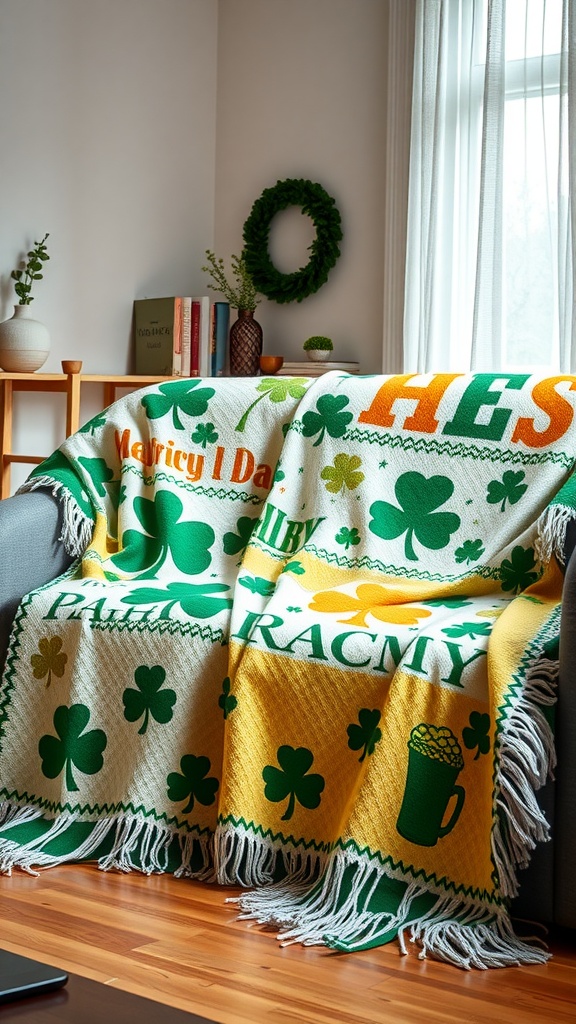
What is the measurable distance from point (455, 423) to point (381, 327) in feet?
5.65

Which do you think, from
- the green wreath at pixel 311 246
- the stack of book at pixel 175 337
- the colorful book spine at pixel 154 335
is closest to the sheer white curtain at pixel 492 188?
the green wreath at pixel 311 246

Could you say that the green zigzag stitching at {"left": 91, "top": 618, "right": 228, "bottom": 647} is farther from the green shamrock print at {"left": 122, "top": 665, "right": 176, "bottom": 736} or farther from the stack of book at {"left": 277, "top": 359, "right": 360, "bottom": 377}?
the stack of book at {"left": 277, "top": 359, "right": 360, "bottom": 377}

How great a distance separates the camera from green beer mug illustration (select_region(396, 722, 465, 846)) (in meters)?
1.63

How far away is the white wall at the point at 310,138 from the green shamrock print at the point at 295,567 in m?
1.86

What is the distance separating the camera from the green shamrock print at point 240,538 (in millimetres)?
2244

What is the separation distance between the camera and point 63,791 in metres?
1.93

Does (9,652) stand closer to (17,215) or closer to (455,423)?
(455,423)

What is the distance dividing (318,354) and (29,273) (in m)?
0.98

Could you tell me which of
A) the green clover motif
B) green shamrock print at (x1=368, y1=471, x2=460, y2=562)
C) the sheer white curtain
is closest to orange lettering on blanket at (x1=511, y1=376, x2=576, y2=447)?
green shamrock print at (x1=368, y1=471, x2=460, y2=562)

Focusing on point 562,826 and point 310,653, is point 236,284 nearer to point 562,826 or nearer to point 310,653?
point 310,653

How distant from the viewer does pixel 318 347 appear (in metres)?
3.84

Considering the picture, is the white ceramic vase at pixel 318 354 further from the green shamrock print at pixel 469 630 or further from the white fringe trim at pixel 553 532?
the green shamrock print at pixel 469 630

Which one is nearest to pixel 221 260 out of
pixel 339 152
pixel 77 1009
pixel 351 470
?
pixel 339 152

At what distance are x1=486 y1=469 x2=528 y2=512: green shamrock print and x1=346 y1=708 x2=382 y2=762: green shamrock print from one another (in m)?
0.52
